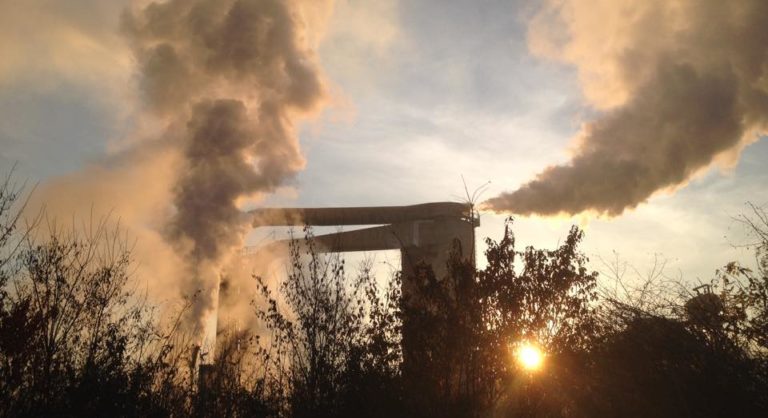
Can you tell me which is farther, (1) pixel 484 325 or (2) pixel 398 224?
(2) pixel 398 224

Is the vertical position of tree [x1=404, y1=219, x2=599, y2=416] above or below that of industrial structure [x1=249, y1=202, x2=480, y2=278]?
below

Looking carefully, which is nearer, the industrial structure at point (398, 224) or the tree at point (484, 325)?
the tree at point (484, 325)

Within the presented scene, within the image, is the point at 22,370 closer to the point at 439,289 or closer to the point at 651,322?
the point at 439,289

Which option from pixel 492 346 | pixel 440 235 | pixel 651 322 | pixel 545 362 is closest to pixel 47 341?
pixel 492 346

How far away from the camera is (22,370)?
7887mm

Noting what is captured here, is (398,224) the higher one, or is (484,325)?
(398,224)

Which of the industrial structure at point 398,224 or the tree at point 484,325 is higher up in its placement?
the industrial structure at point 398,224

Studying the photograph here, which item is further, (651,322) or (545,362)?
(651,322)

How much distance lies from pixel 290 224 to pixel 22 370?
14630 millimetres

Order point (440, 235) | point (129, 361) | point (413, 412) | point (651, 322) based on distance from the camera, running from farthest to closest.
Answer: point (440, 235), point (129, 361), point (651, 322), point (413, 412)

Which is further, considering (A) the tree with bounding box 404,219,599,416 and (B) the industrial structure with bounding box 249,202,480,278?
(B) the industrial structure with bounding box 249,202,480,278

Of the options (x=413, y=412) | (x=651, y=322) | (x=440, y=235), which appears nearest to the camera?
(x=413, y=412)

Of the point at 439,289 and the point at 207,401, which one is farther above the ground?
the point at 439,289

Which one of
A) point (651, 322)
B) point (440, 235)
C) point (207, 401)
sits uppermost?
point (440, 235)
